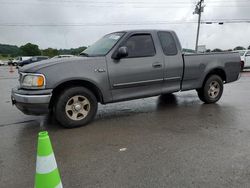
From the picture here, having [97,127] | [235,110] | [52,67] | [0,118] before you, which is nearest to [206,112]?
[235,110]

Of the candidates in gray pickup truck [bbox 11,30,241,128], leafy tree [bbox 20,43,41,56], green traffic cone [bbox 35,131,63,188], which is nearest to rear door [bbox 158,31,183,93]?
gray pickup truck [bbox 11,30,241,128]

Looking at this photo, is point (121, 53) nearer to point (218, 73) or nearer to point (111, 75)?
point (111, 75)

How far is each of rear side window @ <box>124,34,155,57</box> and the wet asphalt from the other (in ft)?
4.77

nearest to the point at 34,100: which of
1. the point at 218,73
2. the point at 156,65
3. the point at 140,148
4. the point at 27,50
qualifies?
the point at 140,148

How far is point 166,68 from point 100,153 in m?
2.91

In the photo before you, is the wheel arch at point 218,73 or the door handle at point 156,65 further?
the wheel arch at point 218,73

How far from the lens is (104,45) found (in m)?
5.33

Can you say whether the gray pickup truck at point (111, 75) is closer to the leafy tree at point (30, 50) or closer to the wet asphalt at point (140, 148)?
the wet asphalt at point (140, 148)

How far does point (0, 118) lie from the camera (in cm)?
561

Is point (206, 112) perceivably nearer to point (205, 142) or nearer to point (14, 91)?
point (205, 142)

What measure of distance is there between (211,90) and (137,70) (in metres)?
2.71

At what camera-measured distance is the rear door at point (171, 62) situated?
565cm

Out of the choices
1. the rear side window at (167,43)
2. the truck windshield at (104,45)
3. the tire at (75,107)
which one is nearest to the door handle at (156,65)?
the rear side window at (167,43)

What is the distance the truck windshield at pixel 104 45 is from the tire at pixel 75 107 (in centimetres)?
97
